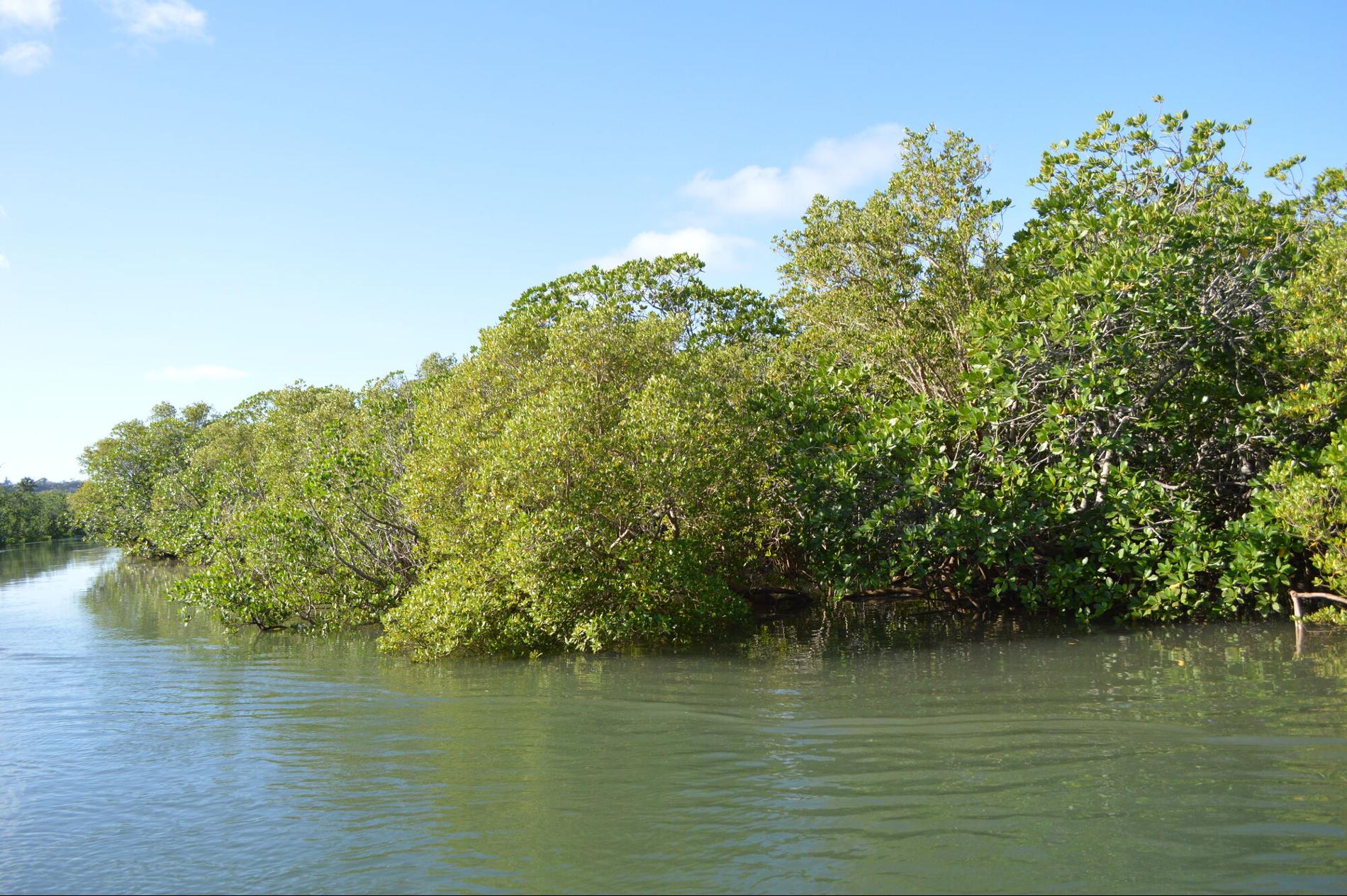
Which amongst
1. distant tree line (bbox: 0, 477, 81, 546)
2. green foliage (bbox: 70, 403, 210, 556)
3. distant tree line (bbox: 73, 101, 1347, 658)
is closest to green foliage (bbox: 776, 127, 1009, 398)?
distant tree line (bbox: 73, 101, 1347, 658)

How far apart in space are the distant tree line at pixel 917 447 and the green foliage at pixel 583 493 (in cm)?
5

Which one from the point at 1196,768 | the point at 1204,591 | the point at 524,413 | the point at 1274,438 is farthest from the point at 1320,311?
the point at 524,413

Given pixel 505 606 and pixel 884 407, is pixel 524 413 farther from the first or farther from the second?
pixel 884 407

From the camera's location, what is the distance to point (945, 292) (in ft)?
56.6

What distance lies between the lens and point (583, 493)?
13.9m

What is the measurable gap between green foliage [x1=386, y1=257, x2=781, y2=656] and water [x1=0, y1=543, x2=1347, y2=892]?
2.89 ft

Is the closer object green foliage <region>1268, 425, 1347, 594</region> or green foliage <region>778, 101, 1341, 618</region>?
green foliage <region>1268, 425, 1347, 594</region>

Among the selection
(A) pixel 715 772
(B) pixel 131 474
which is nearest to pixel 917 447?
(A) pixel 715 772

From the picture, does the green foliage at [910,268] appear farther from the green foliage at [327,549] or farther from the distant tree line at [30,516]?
the distant tree line at [30,516]

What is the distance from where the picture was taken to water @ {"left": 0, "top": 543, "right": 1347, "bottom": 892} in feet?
19.8

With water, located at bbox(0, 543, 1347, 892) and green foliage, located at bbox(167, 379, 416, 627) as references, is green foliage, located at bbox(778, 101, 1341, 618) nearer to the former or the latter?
water, located at bbox(0, 543, 1347, 892)

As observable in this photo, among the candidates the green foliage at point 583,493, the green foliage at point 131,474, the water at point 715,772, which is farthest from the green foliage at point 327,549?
the green foliage at point 131,474

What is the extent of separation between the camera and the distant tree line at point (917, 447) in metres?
13.9

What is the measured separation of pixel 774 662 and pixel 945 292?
7.72 meters
